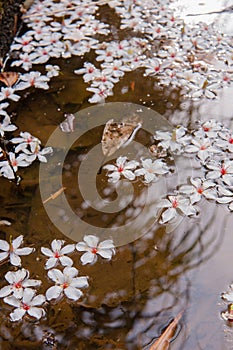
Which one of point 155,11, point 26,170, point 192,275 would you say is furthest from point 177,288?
point 155,11

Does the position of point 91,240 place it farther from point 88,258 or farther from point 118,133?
point 118,133

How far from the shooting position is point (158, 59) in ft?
10.5

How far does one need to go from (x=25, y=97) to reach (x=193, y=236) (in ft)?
4.73

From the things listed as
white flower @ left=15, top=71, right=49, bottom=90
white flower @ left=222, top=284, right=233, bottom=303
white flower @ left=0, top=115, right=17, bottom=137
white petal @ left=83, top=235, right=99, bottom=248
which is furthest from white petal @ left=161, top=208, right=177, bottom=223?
white flower @ left=15, top=71, right=49, bottom=90

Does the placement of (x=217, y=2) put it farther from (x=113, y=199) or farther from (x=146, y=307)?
(x=146, y=307)

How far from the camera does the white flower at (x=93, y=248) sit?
2195 millimetres

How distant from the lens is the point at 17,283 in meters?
2.12

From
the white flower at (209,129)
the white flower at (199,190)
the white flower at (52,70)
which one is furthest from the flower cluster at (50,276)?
the white flower at (52,70)

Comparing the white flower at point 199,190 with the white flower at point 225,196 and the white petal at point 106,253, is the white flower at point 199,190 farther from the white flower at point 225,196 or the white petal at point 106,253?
the white petal at point 106,253

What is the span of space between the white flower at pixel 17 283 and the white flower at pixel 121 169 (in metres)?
0.67

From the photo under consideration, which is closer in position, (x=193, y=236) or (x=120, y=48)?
(x=193, y=236)

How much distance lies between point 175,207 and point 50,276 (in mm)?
700

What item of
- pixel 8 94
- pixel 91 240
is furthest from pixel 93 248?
pixel 8 94

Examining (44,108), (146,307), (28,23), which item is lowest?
(146,307)
